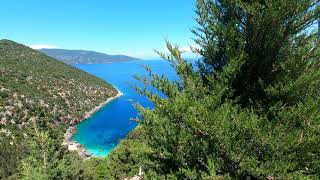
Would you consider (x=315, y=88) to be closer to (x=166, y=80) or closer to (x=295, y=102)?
(x=295, y=102)

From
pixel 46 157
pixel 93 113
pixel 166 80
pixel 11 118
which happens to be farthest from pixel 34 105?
pixel 166 80

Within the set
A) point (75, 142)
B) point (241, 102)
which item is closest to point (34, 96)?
point (75, 142)

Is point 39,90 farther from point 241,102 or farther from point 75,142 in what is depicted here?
point 241,102

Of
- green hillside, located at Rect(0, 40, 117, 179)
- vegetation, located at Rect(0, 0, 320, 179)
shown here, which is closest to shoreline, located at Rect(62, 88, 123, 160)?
green hillside, located at Rect(0, 40, 117, 179)

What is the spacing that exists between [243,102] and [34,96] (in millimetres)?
94356

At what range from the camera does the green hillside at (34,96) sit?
66.9 m

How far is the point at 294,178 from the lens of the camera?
18.4 ft

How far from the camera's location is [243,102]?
776 centimetres

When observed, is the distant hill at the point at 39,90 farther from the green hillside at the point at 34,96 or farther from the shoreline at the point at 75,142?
the shoreline at the point at 75,142

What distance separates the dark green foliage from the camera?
5.97 metres

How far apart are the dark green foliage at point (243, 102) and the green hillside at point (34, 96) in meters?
46.3

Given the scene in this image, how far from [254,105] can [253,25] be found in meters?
1.91

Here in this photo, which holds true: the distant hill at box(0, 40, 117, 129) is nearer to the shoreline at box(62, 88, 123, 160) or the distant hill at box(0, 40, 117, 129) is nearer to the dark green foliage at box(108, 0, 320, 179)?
the shoreline at box(62, 88, 123, 160)

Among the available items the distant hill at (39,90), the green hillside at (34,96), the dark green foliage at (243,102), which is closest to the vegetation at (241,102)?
the dark green foliage at (243,102)
